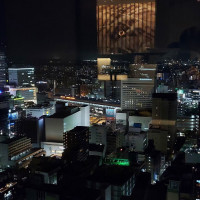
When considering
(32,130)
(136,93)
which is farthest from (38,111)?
(136,93)

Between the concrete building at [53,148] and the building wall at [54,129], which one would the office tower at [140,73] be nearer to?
the building wall at [54,129]

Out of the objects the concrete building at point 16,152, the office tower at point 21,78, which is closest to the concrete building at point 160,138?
the concrete building at point 16,152

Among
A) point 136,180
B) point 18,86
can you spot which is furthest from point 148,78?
point 18,86

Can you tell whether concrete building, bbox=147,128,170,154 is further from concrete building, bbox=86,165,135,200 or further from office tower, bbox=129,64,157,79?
concrete building, bbox=86,165,135,200

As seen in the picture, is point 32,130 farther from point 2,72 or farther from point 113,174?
point 2,72

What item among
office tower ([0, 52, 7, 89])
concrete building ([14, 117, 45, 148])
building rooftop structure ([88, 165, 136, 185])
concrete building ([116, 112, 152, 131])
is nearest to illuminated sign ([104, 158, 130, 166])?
building rooftop structure ([88, 165, 136, 185])

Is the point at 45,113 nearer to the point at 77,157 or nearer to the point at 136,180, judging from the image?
the point at 77,157

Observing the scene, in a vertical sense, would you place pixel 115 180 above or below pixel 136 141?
above
